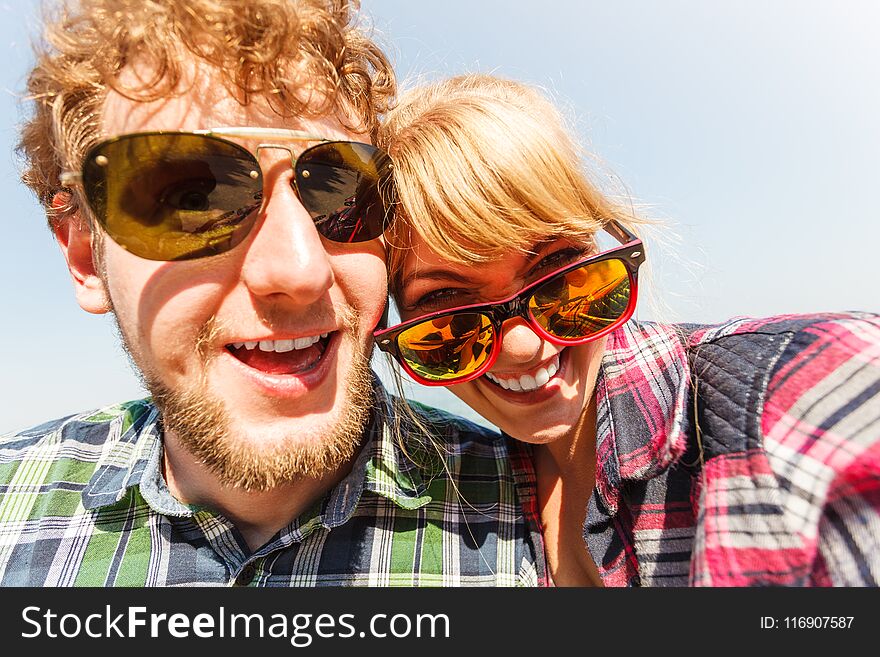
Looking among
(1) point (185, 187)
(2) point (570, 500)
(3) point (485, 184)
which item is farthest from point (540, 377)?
(1) point (185, 187)

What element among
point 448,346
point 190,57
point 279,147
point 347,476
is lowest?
point 347,476

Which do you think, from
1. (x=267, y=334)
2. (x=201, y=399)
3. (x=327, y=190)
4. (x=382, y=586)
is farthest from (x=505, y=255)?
(x=382, y=586)

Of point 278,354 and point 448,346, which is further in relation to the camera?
point 448,346

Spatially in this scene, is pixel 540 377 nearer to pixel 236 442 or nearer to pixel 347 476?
pixel 347 476

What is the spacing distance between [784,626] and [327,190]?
1.84m

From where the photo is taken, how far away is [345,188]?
1.78 metres

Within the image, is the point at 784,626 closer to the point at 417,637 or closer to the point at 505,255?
the point at 417,637

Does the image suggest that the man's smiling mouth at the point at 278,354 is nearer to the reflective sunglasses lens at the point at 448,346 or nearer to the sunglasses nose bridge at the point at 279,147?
the reflective sunglasses lens at the point at 448,346

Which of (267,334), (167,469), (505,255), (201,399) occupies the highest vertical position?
(505,255)

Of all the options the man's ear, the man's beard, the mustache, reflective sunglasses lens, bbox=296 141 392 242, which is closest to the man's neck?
the man's beard

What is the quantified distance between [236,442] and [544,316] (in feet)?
3.75

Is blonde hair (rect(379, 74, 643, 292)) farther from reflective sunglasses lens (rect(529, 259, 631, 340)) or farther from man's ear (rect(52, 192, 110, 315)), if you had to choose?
man's ear (rect(52, 192, 110, 315))

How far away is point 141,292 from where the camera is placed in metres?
1.71

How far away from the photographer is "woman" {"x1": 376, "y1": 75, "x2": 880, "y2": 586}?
128cm
